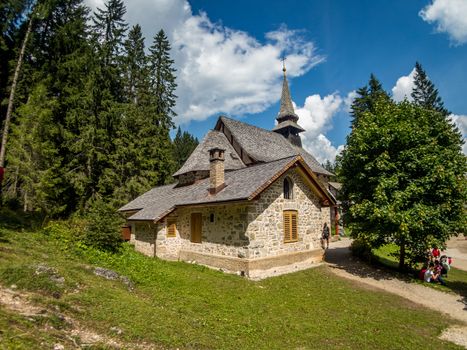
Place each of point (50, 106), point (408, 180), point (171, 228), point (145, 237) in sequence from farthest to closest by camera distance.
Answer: point (50, 106) < point (145, 237) < point (171, 228) < point (408, 180)

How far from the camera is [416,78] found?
41.8 metres

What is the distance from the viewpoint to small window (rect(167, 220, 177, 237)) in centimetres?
1645

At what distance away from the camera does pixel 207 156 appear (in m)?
22.1

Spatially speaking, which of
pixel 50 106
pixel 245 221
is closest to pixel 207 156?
pixel 245 221

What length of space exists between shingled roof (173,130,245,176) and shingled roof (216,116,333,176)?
1.08m

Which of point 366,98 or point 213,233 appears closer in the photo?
point 213,233

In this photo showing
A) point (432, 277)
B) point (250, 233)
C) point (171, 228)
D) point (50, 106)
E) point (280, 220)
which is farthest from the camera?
point (50, 106)

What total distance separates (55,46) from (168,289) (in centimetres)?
2567

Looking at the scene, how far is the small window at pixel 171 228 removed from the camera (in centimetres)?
1645

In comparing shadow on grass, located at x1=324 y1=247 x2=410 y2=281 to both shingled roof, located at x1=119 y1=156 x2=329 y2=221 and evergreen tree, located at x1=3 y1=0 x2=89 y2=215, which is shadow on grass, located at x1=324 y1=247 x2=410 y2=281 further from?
evergreen tree, located at x1=3 y1=0 x2=89 y2=215

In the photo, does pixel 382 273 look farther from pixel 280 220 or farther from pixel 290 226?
pixel 280 220

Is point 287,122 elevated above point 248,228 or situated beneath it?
elevated above

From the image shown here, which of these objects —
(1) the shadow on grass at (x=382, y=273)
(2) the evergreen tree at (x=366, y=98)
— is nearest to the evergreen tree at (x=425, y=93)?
(2) the evergreen tree at (x=366, y=98)

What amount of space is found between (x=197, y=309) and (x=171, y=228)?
28.6ft
